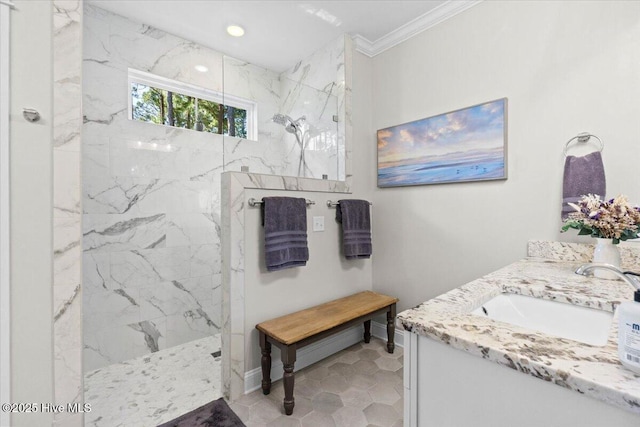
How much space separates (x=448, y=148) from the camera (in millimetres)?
2146

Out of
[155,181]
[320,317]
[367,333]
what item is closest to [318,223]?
[320,317]

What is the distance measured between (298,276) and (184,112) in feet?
6.23

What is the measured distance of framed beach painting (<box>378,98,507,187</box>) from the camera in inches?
75.7

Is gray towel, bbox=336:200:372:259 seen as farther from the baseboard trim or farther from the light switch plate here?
the baseboard trim

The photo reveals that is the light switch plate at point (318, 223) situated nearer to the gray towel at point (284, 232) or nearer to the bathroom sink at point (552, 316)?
the gray towel at point (284, 232)

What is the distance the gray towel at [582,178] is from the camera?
154 centimetres

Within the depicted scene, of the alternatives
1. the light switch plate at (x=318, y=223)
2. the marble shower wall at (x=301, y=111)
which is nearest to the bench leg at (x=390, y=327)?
the light switch plate at (x=318, y=223)

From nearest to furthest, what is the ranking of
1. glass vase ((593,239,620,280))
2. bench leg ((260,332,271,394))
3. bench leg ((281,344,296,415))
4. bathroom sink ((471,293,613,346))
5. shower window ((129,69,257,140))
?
bathroom sink ((471,293,613,346))
glass vase ((593,239,620,280))
bench leg ((281,344,296,415))
bench leg ((260,332,271,394))
shower window ((129,69,257,140))

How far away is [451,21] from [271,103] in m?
1.55

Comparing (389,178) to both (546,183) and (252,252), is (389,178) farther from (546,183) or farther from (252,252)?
(252,252)

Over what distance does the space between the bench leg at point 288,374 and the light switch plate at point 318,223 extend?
3.07ft

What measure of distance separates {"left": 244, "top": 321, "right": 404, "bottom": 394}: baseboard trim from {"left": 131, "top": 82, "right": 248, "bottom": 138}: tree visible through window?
1.73 m

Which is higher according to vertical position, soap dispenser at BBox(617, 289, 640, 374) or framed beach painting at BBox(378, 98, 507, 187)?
framed beach painting at BBox(378, 98, 507, 187)

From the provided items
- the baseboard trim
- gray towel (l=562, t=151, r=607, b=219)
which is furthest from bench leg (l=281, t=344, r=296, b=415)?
gray towel (l=562, t=151, r=607, b=219)
